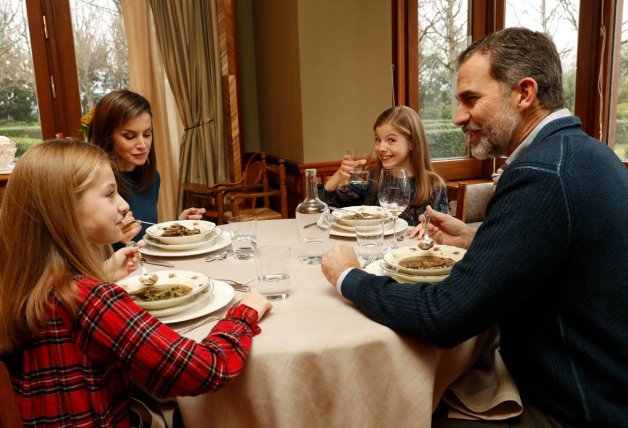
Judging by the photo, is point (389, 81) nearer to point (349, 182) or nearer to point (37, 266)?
point (349, 182)

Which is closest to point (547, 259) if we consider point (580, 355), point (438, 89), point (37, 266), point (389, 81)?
point (580, 355)

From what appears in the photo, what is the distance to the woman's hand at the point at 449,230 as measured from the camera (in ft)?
5.55

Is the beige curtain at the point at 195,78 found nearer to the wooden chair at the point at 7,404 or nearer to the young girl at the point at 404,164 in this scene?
the young girl at the point at 404,164

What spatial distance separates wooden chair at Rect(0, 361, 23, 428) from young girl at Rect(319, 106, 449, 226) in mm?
1797

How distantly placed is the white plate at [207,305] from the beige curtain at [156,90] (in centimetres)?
324

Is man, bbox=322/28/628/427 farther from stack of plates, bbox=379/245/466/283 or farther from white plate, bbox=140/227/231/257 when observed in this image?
white plate, bbox=140/227/231/257

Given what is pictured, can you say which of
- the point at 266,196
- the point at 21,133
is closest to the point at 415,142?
the point at 266,196

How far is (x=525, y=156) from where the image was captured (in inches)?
43.4

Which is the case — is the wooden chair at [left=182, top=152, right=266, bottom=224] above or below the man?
below

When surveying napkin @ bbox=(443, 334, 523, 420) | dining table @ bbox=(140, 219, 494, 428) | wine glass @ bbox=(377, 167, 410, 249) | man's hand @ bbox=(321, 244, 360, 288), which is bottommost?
napkin @ bbox=(443, 334, 523, 420)

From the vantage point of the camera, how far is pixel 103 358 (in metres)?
1.02

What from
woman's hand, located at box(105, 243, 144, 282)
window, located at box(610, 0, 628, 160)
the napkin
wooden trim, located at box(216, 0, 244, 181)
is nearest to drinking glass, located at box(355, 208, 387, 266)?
the napkin

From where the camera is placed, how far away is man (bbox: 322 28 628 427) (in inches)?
40.7

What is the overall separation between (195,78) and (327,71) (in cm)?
113
